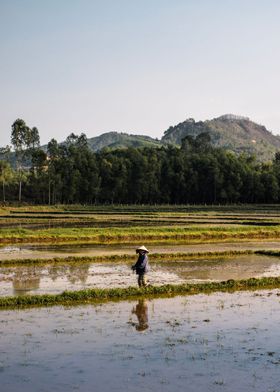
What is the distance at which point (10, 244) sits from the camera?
3591 centimetres

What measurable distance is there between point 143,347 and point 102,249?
67.2 ft

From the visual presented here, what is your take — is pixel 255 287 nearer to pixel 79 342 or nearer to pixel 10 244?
pixel 79 342

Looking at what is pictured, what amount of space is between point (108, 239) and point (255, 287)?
18.7m

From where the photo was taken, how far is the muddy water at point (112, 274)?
21.4 m

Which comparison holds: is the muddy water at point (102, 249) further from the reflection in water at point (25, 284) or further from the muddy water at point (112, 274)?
the reflection in water at point (25, 284)

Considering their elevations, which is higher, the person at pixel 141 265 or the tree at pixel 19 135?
the tree at pixel 19 135

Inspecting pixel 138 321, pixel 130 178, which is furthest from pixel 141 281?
pixel 130 178

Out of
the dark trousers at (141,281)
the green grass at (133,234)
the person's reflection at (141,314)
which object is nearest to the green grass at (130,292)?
the dark trousers at (141,281)

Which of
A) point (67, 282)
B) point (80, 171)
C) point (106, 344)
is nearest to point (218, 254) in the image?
point (67, 282)

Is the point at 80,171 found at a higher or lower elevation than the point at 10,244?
higher

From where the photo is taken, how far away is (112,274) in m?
24.6

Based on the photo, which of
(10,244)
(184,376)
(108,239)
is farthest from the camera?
(108,239)

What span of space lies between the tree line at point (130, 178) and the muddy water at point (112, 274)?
7456cm

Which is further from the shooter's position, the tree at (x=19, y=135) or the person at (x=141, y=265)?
the tree at (x=19, y=135)
